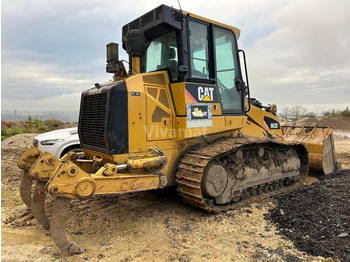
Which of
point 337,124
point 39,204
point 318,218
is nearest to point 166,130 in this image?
point 39,204

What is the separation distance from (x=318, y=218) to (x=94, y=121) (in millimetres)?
3755

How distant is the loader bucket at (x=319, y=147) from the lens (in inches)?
286

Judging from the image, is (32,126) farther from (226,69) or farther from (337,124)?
(337,124)

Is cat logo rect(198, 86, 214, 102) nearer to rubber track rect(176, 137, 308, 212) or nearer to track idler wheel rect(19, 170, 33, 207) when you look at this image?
rubber track rect(176, 137, 308, 212)

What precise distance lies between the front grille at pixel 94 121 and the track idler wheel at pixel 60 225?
110cm

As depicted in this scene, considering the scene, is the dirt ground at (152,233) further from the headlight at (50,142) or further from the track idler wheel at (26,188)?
the headlight at (50,142)

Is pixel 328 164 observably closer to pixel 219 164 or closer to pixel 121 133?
pixel 219 164

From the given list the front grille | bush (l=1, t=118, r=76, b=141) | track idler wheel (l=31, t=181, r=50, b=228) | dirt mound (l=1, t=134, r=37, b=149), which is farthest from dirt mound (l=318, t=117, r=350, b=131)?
track idler wheel (l=31, t=181, r=50, b=228)

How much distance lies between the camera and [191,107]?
4633 mm

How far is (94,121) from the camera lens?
4.50m

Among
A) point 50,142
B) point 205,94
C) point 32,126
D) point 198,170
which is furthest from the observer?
point 32,126

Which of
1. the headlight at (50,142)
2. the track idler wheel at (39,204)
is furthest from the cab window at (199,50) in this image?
the headlight at (50,142)

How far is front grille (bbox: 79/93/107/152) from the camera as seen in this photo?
4.25 meters

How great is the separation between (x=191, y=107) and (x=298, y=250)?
2.53m
